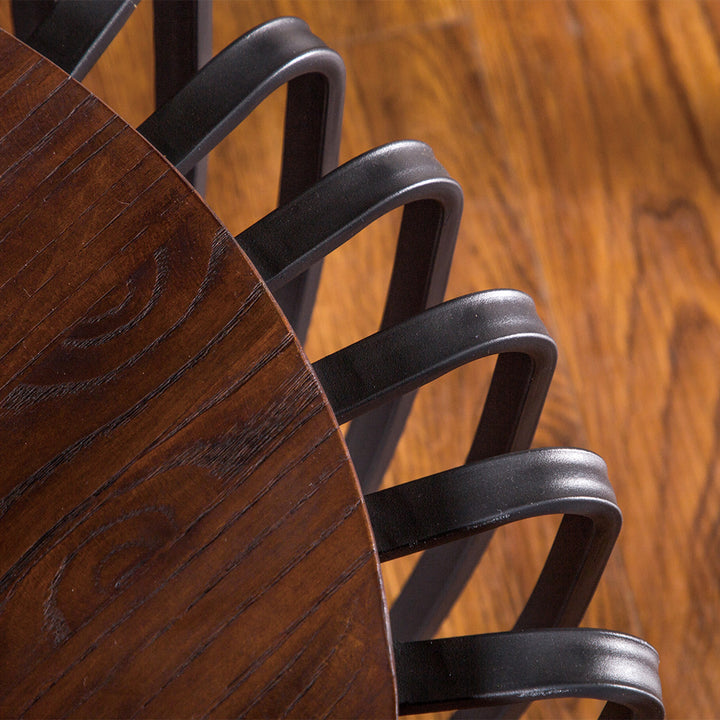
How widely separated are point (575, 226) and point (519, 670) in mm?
720

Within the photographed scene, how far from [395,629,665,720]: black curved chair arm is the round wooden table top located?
38mm

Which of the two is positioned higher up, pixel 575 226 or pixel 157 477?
pixel 157 477

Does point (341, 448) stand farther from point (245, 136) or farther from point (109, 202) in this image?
point (245, 136)

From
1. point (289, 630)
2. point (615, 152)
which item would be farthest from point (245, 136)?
point (289, 630)

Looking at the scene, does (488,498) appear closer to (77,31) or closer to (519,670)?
(519,670)

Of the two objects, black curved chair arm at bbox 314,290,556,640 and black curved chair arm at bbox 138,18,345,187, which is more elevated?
black curved chair arm at bbox 138,18,345,187

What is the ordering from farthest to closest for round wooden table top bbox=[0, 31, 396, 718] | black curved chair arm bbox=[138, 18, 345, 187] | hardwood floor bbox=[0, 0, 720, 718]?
hardwood floor bbox=[0, 0, 720, 718], black curved chair arm bbox=[138, 18, 345, 187], round wooden table top bbox=[0, 31, 396, 718]

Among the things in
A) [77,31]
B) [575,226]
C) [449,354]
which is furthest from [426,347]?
[575,226]

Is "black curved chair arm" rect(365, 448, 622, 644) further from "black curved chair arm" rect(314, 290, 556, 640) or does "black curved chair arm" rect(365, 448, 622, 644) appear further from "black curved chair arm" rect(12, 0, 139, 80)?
"black curved chair arm" rect(12, 0, 139, 80)

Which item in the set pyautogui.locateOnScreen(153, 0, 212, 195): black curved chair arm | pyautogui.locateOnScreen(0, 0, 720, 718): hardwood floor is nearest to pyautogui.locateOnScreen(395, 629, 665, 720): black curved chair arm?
pyautogui.locateOnScreen(153, 0, 212, 195): black curved chair arm

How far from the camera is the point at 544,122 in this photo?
3.49 ft

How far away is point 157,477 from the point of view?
1.19ft

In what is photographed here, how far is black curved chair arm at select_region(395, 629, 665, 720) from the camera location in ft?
1.20

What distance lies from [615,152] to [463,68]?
20 centimetres
